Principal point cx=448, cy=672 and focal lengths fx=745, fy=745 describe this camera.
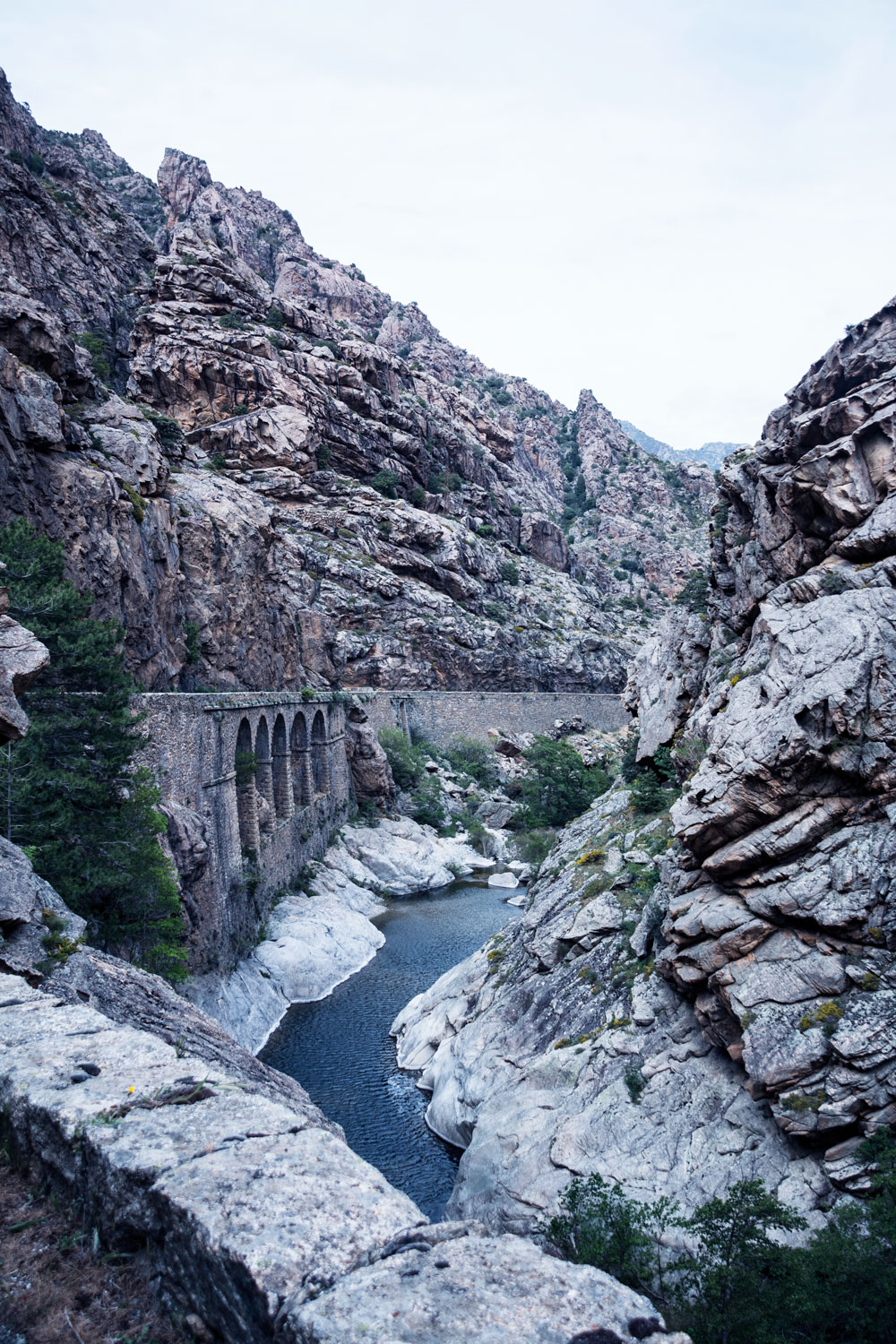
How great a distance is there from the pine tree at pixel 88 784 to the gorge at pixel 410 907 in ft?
2.08

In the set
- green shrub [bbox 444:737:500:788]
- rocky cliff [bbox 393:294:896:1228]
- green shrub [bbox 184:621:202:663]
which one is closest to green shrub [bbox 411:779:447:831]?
green shrub [bbox 444:737:500:788]

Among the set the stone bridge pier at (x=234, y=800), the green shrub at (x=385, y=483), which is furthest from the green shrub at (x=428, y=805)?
the green shrub at (x=385, y=483)

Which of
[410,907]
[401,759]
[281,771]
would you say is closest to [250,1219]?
[281,771]

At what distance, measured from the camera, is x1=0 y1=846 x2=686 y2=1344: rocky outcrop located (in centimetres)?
306

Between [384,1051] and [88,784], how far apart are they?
1096cm

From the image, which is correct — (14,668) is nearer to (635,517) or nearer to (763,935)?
(763,935)

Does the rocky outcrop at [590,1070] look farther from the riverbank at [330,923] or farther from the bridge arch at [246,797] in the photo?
the bridge arch at [246,797]

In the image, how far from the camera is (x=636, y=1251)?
8.63 meters

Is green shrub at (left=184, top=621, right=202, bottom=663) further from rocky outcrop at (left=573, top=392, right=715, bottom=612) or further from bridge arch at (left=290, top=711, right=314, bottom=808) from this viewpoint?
rocky outcrop at (left=573, top=392, right=715, bottom=612)

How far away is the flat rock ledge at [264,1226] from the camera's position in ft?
10.00

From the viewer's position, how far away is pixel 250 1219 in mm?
3422

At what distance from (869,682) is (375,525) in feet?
165

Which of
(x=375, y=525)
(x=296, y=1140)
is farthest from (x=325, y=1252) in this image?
(x=375, y=525)

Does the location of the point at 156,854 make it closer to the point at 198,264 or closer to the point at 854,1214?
the point at 854,1214
